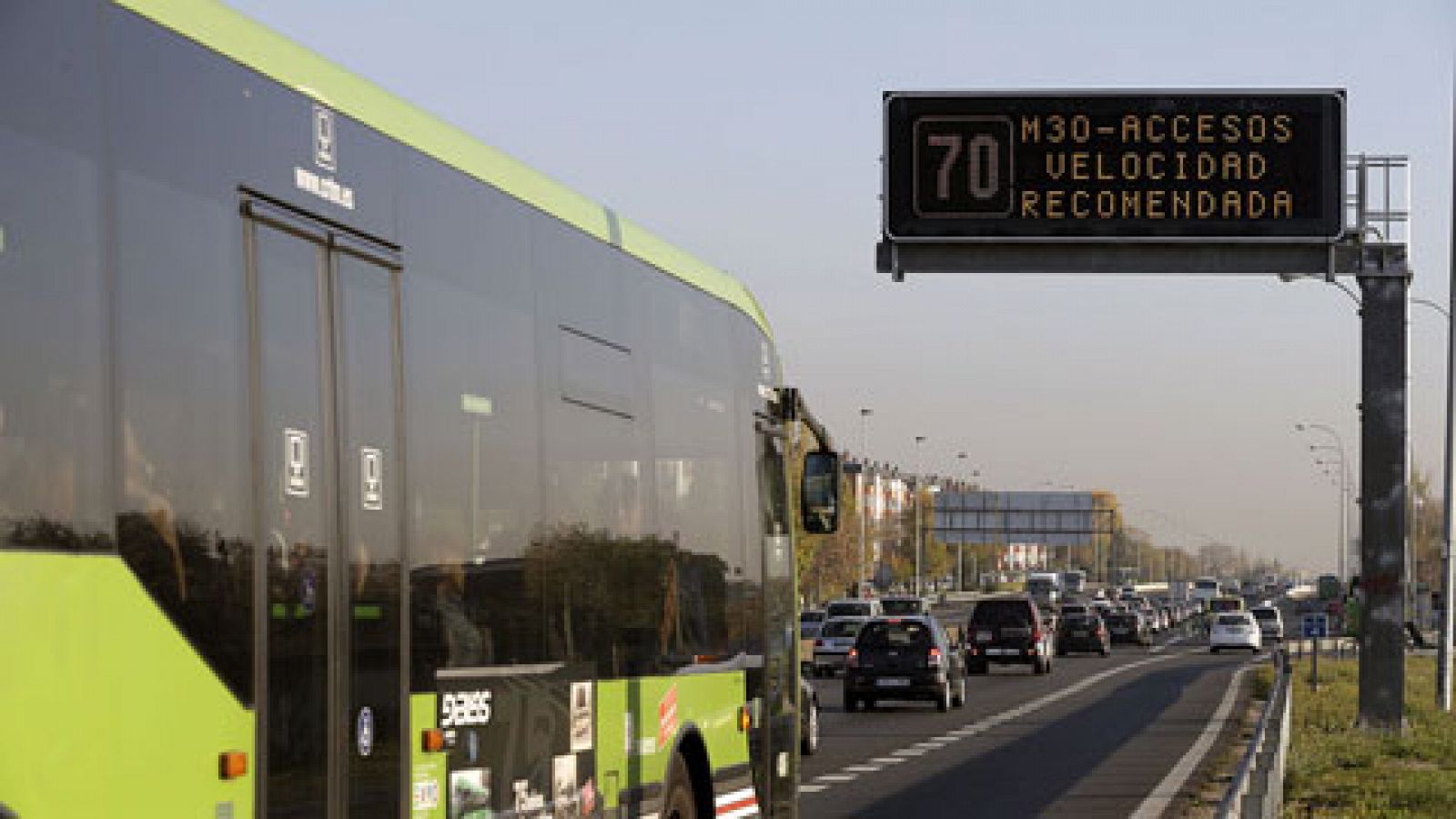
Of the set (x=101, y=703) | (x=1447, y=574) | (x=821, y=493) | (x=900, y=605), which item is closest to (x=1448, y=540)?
(x=1447, y=574)

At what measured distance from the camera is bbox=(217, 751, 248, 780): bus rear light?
725cm

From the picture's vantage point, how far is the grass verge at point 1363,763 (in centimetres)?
2259

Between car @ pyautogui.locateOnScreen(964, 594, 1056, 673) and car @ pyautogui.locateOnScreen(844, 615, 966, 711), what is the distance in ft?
68.2

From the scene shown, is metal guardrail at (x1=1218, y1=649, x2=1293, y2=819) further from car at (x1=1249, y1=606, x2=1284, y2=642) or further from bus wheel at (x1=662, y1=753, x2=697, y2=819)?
car at (x1=1249, y1=606, x2=1284, y2=642)

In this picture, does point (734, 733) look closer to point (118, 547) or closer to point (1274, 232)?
point (118, 547)

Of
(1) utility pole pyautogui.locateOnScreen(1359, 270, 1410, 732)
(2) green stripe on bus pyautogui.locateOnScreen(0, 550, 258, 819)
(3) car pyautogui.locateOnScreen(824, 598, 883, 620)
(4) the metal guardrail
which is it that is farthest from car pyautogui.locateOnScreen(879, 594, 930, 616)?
(2) green stripe on bus pyautogui.locateOnScreen(0, 550, 258, 819)

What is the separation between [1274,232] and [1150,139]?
1.94 meters

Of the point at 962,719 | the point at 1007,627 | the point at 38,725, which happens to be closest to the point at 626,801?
the point at 38,725

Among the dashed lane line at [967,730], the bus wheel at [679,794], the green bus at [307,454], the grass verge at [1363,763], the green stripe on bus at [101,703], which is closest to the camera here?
the green stripe on bus at [101,703]

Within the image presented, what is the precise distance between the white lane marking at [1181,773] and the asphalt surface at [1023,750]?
30mm

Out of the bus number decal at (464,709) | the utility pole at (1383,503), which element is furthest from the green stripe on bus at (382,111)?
the utility pole at (1383,503)

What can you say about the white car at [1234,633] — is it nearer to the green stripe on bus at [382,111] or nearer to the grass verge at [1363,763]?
the grass verge at [1363,763]

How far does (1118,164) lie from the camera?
31.8m

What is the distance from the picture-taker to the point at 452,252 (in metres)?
9.79
